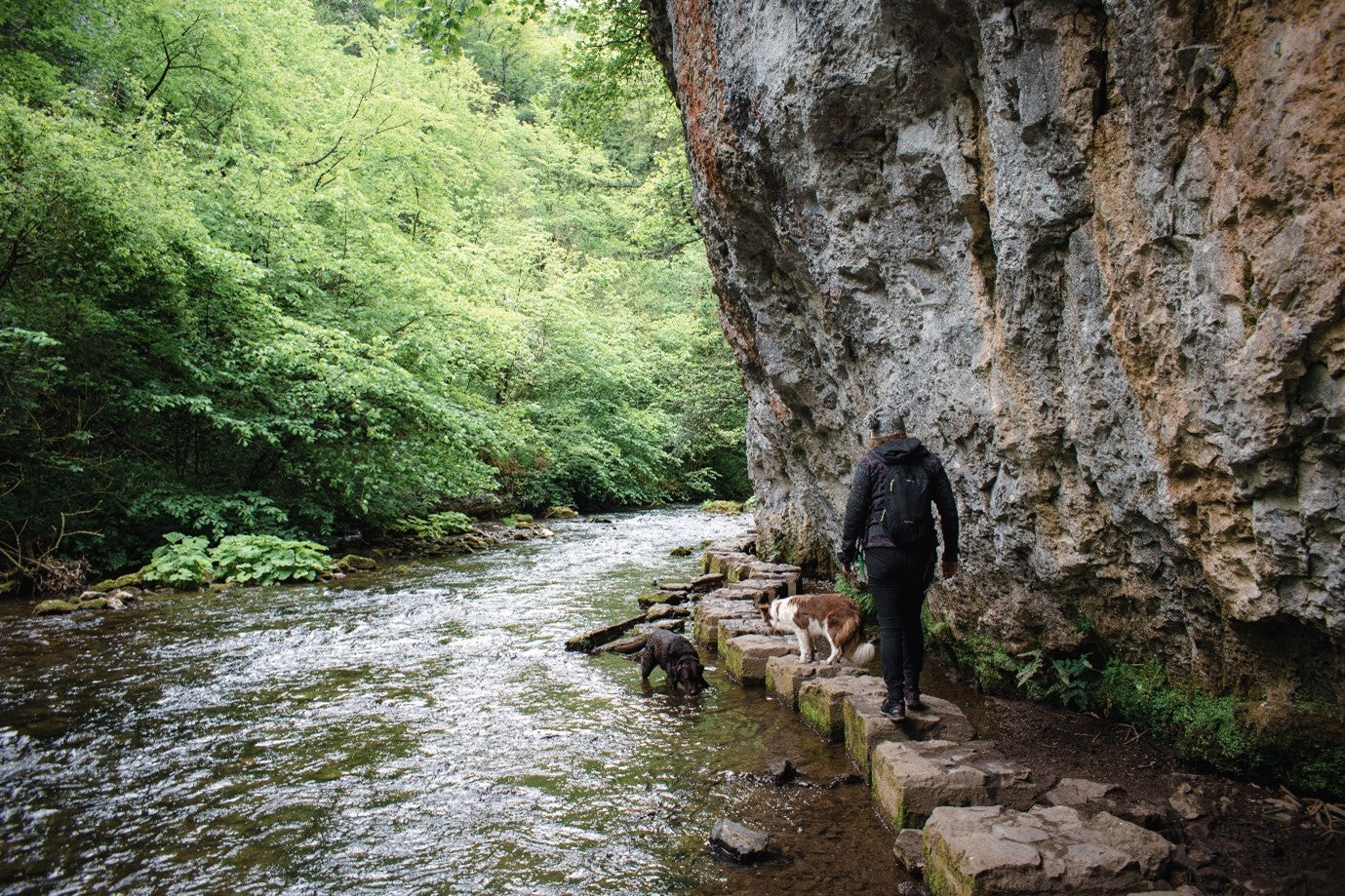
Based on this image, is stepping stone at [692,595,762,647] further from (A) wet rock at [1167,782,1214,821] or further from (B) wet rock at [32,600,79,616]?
(B) wet rock at [32,600,79,616]

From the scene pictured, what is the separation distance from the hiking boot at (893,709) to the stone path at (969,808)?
0.05 m

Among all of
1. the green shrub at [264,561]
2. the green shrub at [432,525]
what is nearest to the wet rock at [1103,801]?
the green shrub at [264,561]

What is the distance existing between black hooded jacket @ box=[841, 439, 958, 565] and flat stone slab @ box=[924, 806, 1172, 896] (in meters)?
1.80

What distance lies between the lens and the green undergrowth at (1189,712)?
3.72 m

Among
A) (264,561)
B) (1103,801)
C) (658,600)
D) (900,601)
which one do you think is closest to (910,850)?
(1103,801)

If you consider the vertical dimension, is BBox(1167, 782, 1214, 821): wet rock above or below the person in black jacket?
below

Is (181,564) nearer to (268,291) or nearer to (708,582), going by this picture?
(268,291)

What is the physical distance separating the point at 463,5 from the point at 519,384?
640 inches

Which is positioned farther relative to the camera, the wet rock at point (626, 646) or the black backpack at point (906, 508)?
the wet rock at point (626, 646)

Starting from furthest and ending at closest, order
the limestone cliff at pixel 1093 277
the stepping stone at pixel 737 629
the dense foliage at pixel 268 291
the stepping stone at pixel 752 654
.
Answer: the dense foliage at pixel 268 291, the stepping stone at pixel 737 629, the stepping stone at pixel 752 654, the limestone cliff at pixel 1093 277

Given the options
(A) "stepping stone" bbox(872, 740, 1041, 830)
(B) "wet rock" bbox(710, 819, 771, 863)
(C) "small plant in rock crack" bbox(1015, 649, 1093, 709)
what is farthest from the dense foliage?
(C) "small plant in rock crack" bbox(1015, 649, 1093, 709)

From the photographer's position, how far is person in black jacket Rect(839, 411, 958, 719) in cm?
480

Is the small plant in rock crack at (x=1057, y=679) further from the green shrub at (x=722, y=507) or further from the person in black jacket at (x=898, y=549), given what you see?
the green shrub at (x=722, y=507)

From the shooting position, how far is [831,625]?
632 cm
